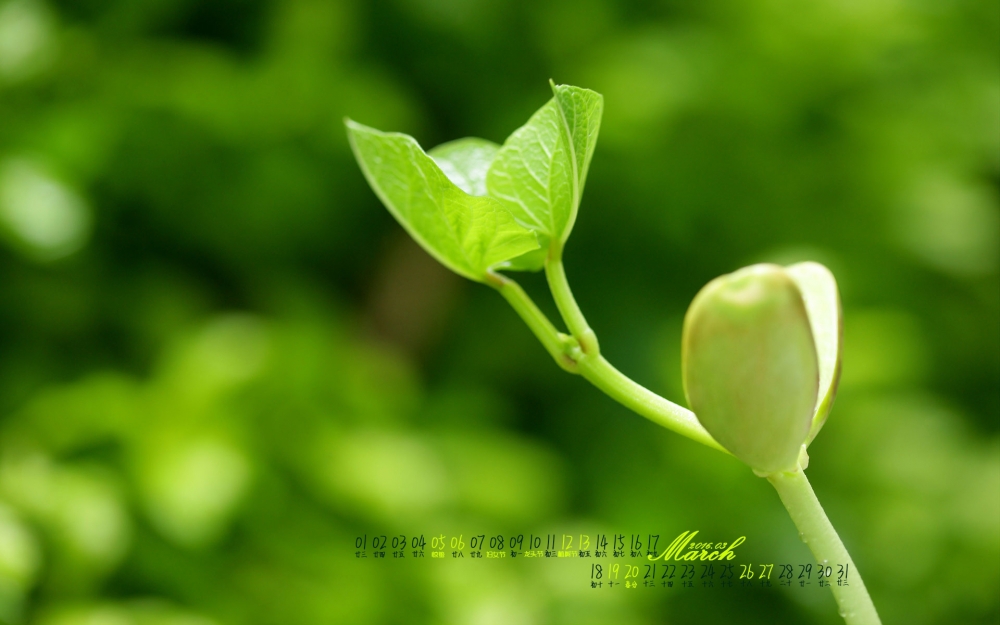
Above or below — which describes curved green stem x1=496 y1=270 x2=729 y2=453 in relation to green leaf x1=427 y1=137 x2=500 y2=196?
below

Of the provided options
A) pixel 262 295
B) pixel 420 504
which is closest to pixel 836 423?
pixel 420 504

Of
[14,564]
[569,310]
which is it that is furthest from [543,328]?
[14,564]

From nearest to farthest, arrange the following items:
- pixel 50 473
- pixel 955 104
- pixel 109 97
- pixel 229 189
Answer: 1. pixel 50 473
2. pixel 109 97
3. pixel 229 189
4. pixel 955 104

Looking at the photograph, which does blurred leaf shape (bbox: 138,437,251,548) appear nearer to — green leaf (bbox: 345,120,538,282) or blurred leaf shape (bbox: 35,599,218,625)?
blurred leaf shape (bbox: 35,599,218,625)

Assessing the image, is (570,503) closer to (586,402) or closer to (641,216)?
(586,402)

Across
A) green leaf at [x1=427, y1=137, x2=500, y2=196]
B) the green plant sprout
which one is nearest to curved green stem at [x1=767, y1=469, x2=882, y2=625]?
the green plant sprout

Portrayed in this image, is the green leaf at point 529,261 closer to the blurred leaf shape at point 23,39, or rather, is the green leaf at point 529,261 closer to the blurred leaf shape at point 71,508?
the blurred leaf shape at point 71,508

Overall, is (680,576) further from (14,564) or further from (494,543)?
(14,564)

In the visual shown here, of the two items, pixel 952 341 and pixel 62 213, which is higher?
pixel 952 341
